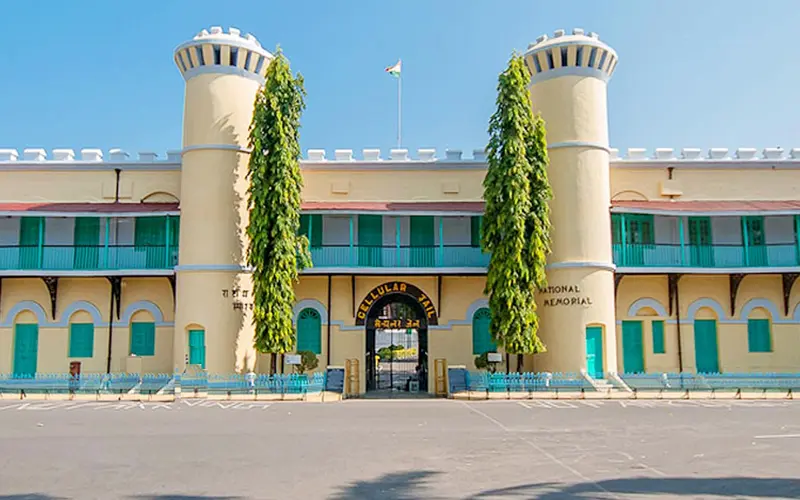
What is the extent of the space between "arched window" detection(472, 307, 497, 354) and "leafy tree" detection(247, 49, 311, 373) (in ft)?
20.8

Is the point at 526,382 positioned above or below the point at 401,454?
above

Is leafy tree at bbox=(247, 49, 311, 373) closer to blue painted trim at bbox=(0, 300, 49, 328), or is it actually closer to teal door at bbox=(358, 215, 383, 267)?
teal door at bbox=(358, 215, 383, 267)

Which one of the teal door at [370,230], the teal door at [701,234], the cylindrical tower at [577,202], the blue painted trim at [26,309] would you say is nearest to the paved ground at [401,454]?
the cylindrical tower at [577,202]

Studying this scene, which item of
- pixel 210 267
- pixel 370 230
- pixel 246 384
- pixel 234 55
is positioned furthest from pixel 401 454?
pixel 234 55

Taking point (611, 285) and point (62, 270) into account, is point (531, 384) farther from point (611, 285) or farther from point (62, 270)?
point (62, 270)

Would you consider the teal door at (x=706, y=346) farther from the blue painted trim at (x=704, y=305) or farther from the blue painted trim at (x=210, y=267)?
the blue painted trim at (x=210, y=267)

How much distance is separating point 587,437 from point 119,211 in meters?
17.8

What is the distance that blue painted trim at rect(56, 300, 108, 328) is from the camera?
25641 mm

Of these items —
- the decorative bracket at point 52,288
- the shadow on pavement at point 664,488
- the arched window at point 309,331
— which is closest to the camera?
the shadow on pavement at point 664,488

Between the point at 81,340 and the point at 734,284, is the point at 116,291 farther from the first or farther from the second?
the point at 734,284

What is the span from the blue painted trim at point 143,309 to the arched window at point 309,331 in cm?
486

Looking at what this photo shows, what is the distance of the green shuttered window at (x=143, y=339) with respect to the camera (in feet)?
84.1

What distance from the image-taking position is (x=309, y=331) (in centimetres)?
2566

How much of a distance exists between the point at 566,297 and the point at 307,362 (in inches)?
350
